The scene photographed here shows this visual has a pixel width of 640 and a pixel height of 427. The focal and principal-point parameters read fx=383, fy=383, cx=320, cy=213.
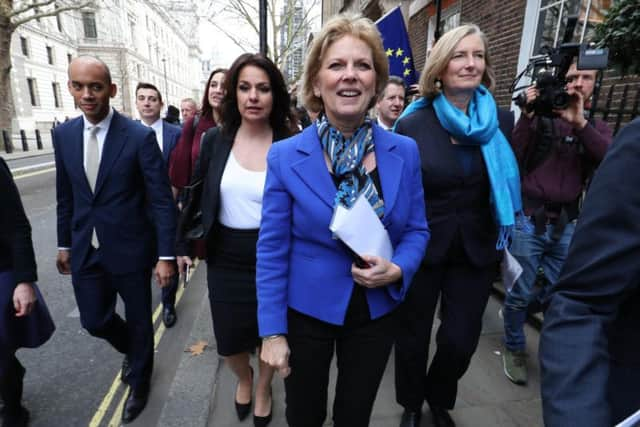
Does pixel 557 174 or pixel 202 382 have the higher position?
pixel 557 174

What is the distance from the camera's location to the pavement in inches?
98.0

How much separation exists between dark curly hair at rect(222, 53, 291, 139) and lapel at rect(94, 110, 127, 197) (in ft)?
2.04

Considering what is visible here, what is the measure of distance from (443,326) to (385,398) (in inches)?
34.4

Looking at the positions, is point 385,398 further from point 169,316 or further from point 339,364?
point 169,316

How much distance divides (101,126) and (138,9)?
71.1 metres

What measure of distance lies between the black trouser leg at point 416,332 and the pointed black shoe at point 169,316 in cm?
243

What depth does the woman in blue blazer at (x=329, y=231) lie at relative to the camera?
1466 millimetres

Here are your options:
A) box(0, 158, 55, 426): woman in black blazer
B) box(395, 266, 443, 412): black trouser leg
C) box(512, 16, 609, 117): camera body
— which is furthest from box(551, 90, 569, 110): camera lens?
box(0, 158, 55, 426): woman in black blazer

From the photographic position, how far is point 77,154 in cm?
229

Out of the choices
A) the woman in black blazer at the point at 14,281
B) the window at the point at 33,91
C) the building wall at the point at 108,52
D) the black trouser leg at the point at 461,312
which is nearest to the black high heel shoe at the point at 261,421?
the black trouser leg at the point at 461,312

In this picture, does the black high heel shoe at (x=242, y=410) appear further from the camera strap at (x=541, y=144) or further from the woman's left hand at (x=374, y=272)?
→ the camera strap at (x=541, y=144)

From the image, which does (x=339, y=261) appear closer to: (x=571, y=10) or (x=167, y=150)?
(x=167, y=150)

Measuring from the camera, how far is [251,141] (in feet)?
7.72

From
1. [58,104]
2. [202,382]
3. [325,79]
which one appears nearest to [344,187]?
[325,79]
